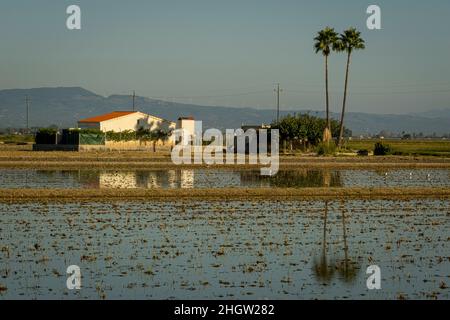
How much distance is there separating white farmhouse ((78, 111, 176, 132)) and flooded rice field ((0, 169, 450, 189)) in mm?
37603

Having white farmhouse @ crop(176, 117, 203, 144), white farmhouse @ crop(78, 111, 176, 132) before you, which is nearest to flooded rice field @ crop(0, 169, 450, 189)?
white farmhouse @ crop(78, 111, 176, 132)

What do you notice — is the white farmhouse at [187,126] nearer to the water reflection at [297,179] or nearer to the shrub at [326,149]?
the shrub at [326,149]

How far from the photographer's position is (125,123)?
3652 inches

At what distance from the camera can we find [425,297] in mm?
15000

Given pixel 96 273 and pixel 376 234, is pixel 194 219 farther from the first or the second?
pixel 96 273

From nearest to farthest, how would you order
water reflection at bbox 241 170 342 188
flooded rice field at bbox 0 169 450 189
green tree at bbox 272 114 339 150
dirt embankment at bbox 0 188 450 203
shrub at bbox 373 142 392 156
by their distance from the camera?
1. dirt embankment at bbox 0 188 450 203
2. flooded rice field at bbox 0 169 450 189
3. water reflection at bbox 241 170 342 188
4. shrub at bbox 373 142 392 156
5. green tree at bbox 272 114 339 150

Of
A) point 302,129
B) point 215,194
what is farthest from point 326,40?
point 215,194

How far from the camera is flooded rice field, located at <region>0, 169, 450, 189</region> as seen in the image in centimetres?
4097

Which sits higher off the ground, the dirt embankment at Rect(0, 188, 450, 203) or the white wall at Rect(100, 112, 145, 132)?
the white wall at Rect(100, 112, 145, 132)

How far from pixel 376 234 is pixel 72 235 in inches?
358

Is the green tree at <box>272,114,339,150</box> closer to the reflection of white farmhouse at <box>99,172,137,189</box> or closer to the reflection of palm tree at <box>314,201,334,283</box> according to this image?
the reflection of white farmhouse at <box>99,172,137,189</box>

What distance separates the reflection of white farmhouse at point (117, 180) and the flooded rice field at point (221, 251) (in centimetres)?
879

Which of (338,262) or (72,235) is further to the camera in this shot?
(72,235)
